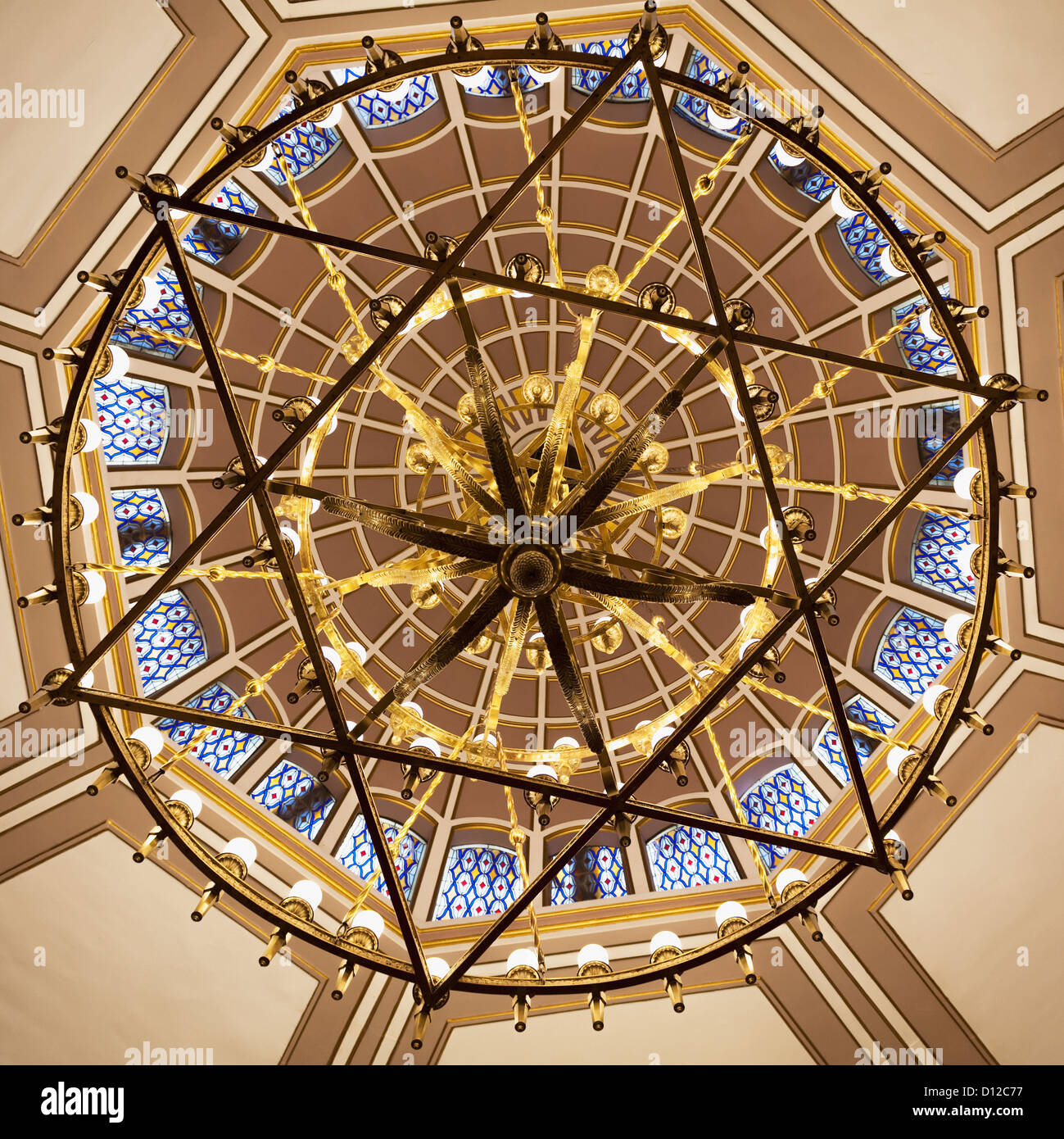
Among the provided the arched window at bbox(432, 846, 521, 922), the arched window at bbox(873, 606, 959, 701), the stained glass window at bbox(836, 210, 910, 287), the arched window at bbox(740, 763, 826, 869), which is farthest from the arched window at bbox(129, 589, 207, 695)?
the stained glass window at bbox(836, 210, 910, 287)

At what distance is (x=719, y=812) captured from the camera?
10.5 metres

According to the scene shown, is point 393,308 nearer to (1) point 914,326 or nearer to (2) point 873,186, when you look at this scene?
(2) point 873,186

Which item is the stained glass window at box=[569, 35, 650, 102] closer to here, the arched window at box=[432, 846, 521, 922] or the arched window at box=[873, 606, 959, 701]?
the arched window at box=[873, 606, 959, 701]

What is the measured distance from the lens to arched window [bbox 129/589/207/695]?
9.41m

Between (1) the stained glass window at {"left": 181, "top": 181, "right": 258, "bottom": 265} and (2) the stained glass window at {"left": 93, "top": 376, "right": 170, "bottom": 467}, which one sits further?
(2) the stained glass window at {"left": 93, "top": 376, "right": 170, "bottom": 467}

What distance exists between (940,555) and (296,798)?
775 cm

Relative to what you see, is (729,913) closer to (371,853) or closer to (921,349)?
(371,853)

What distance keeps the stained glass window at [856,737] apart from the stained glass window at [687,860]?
5.05 feet

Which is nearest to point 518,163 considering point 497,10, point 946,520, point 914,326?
point 497,10

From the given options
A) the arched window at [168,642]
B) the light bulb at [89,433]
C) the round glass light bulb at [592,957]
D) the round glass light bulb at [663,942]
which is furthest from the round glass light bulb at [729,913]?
the arched window at [168,642]

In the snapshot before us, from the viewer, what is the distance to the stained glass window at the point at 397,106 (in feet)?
27.9

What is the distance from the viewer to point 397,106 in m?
8.61

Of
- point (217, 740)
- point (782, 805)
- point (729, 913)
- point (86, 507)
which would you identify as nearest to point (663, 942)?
point (729, 913)

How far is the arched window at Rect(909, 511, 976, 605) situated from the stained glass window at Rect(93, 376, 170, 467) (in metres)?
8.37
